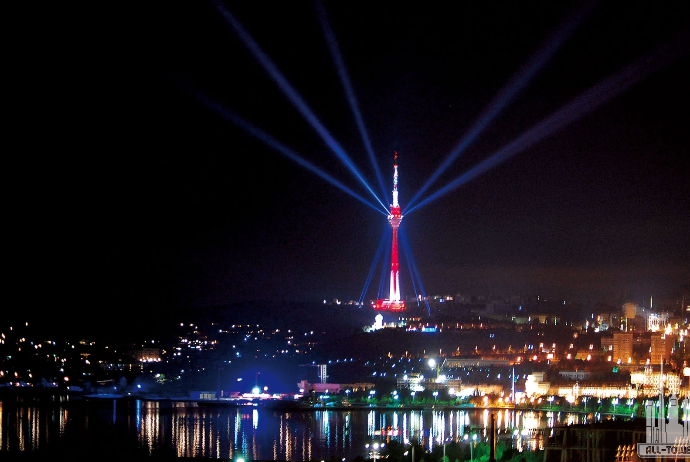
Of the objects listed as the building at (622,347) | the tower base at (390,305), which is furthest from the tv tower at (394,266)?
the building at (622,347)

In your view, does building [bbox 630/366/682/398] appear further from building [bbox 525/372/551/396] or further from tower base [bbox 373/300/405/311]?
tower base [bbox 373/300/405/311]

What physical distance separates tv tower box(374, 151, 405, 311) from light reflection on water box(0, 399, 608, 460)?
1068 cm

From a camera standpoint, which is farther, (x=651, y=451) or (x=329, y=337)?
(x=329, y=337)

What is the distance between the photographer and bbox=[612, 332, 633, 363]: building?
106ft

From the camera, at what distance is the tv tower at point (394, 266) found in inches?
1355

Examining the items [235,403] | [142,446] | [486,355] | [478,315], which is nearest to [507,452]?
[142,446]

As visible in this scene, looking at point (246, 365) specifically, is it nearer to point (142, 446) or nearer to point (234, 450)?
point (234, 450)

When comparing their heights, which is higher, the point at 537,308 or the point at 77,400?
the point at 537,308

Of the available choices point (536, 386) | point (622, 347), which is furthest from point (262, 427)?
point (622, 347)

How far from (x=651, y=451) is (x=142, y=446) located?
6944 millimetres

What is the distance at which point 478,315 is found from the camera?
141ft

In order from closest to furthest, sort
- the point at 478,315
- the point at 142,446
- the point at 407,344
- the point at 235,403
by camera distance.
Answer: the point at 142,446, the point at 235,403, the point at 407,344, the point at 478,315

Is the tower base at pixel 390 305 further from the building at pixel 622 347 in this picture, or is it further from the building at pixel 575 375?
the building at pixel 575 375

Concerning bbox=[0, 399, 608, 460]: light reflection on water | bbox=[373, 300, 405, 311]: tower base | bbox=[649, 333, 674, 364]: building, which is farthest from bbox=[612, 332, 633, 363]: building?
bbox=[0, 399, 608, 460]: light reflection on water
